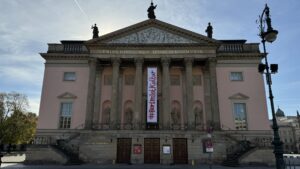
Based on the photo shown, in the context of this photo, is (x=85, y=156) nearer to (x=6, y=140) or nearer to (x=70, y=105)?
(x=70, y=105)

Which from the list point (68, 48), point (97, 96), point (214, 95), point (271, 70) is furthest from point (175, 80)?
point (271, 70)

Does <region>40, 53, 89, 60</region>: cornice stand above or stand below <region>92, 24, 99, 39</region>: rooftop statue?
below

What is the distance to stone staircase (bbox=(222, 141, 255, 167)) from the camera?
74.2 feet

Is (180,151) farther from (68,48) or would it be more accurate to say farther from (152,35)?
(68,48)

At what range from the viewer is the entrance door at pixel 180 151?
2439 cm

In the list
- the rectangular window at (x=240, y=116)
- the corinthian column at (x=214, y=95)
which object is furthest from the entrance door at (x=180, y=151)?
the rectangular window at (x=240, y=116)

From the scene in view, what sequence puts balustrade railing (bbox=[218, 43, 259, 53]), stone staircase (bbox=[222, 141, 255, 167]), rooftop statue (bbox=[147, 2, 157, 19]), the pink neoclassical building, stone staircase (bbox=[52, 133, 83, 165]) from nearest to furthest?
stone staircase (bbox=[222, 141, 255, 167])
stone staircase (bbox=[52, 133, 83, 165])
the pink neoclassical building
rooftop statue (bbox=[147, 2, 157, 19])
balustrade railing (bbox=[218, 43, 259, 53])

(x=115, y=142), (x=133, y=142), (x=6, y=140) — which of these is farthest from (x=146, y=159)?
(x=6, y=140)

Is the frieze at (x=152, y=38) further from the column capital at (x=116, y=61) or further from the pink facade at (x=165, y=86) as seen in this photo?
the column capital at (x=116, y=61)

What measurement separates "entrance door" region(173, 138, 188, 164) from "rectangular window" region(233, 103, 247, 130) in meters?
8.61

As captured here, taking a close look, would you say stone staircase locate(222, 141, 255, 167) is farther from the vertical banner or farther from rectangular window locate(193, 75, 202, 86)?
rectangular window locate(193, 75, 202, 86)

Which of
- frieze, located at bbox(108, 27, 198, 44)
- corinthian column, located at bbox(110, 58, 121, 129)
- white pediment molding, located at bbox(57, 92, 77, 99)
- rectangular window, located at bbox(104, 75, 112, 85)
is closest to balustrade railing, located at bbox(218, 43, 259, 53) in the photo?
frieze, located at bbox(108, 27, 198, 44)

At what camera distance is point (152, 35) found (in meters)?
29.6

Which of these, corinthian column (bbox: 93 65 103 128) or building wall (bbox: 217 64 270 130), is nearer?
corinthian column (bbox: 93 65 103 128)
